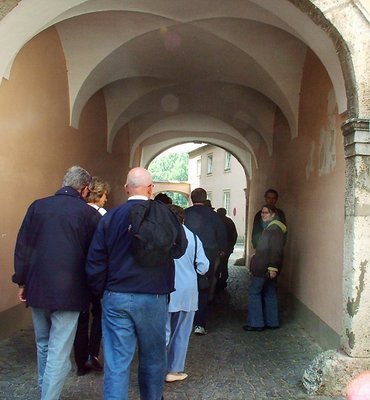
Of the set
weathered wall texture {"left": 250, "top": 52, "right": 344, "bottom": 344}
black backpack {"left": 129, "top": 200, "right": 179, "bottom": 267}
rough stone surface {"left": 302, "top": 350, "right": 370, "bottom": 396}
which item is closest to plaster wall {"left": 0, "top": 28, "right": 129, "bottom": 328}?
black backpack {"left": 129, "top": 200, "right": 179, "bottom": 267}

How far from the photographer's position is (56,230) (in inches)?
124

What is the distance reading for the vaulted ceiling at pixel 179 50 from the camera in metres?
4.71

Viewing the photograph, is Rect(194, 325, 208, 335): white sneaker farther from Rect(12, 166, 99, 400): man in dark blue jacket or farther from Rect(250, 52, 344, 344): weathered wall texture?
Rect(12, 166, 99, 400): man in dark blue jacket

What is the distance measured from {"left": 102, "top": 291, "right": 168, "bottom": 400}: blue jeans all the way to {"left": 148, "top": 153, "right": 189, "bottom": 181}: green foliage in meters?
65.4

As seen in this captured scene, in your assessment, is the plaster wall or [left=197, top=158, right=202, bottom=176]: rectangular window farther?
[left=197, top=158, right=202, bottom=176]: rectangular window

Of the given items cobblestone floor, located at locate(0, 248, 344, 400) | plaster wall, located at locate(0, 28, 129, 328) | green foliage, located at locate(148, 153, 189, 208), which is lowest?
cobblestone floor, located at locate(0, 248, 344, 400)

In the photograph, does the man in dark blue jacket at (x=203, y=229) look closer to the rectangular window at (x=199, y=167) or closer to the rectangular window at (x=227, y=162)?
the rectangular window at (x=227, y=162)

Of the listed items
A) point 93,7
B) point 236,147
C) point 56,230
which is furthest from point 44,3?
point 236,147

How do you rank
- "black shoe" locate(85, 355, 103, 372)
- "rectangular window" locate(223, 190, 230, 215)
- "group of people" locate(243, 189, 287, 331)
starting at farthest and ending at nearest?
"rectangular window" locate(223, 190, 230, 215) < "group of people" locate(243, 189, 287, 331) < "black shoe" locate(85, 355, 103, 372)

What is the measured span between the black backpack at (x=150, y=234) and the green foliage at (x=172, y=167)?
65416 mm

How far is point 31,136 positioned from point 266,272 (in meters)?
3.35

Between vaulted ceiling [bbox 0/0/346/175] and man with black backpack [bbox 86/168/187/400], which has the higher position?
vaulted ceiling [bbox 0/0/346/175]

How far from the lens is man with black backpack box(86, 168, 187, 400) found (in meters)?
2.85

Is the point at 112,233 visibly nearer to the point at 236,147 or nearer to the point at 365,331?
the point at 365,331
